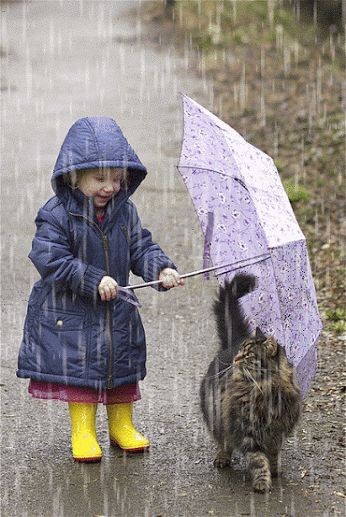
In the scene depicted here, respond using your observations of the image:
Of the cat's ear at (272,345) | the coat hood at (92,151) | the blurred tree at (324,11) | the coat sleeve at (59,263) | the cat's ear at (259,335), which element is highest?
the blurred tree at (324,11)

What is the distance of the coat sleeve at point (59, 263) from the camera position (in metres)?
5.06

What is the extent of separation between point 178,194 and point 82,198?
6130mm

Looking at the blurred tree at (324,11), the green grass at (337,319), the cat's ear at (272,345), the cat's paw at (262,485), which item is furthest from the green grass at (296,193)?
the blurred tree at (324,11)

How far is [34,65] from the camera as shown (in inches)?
665

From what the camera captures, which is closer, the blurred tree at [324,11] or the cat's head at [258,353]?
the cat's head at [258,353]

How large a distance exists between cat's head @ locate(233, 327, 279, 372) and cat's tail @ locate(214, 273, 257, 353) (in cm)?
11

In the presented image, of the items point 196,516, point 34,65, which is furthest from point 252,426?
point 34,65

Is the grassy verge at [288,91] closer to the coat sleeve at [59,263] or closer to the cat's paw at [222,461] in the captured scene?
the cat's paw at [222,461]

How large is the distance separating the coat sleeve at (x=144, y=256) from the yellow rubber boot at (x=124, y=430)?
69 cm

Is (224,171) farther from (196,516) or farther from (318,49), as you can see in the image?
(318,49)

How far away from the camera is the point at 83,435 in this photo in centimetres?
534

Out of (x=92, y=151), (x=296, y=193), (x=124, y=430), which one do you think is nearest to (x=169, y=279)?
(x=92, y=151)

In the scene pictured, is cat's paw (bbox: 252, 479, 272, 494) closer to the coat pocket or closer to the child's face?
the coat pocket

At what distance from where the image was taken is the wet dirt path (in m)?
5.01
